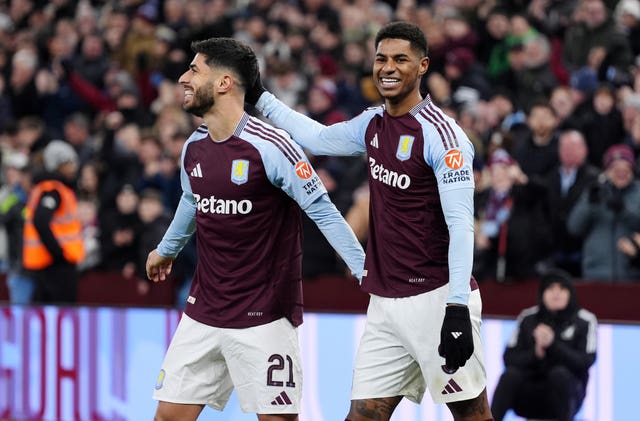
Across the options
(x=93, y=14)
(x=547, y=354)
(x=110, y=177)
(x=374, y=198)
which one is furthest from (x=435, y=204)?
(x=93, y=14)

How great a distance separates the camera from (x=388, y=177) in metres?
6.39

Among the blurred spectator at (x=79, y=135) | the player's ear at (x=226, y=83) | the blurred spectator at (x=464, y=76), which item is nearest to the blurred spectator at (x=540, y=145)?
the blurred spectator at (x=464, y=76)

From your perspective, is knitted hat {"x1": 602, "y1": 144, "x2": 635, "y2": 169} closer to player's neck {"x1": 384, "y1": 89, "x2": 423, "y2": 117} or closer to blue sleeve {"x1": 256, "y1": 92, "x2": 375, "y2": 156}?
blue sleeve {"x1": 256, "y1": 92, "x2": 375, "y2": 156}

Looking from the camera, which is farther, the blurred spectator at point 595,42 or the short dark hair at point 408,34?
the blurred spectator at point 595,42

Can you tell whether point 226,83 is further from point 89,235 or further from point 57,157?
point 89,235

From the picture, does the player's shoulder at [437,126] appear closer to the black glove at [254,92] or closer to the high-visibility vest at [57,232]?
the black glove at [254,92]

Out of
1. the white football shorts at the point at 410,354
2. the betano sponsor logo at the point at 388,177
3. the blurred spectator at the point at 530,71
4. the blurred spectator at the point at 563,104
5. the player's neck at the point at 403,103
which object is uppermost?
the blurred spectator at the point at 530,71

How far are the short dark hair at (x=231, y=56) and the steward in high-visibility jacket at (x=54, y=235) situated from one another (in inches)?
228

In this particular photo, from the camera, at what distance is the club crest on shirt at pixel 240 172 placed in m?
6.65

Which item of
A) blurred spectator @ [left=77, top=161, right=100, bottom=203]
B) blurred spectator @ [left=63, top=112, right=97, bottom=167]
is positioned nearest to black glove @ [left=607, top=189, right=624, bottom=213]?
blurred spectator @ [left=77, top=161, right=100, bottom=203]

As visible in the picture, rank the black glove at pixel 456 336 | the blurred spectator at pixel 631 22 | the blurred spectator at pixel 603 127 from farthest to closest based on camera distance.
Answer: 1. the blurred spectator at pixel 631 22
2. the blurred spectator at pixel 603 127
3. the black glove at pixel 456 336

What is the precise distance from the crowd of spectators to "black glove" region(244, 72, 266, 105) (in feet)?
13.9

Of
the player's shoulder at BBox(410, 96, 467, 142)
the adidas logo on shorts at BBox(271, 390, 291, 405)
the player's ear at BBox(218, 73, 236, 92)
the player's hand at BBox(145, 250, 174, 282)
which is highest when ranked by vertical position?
the player's ear at BBox(218, 73, 236, 92)

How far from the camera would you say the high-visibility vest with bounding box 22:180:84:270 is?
12.3 meters
